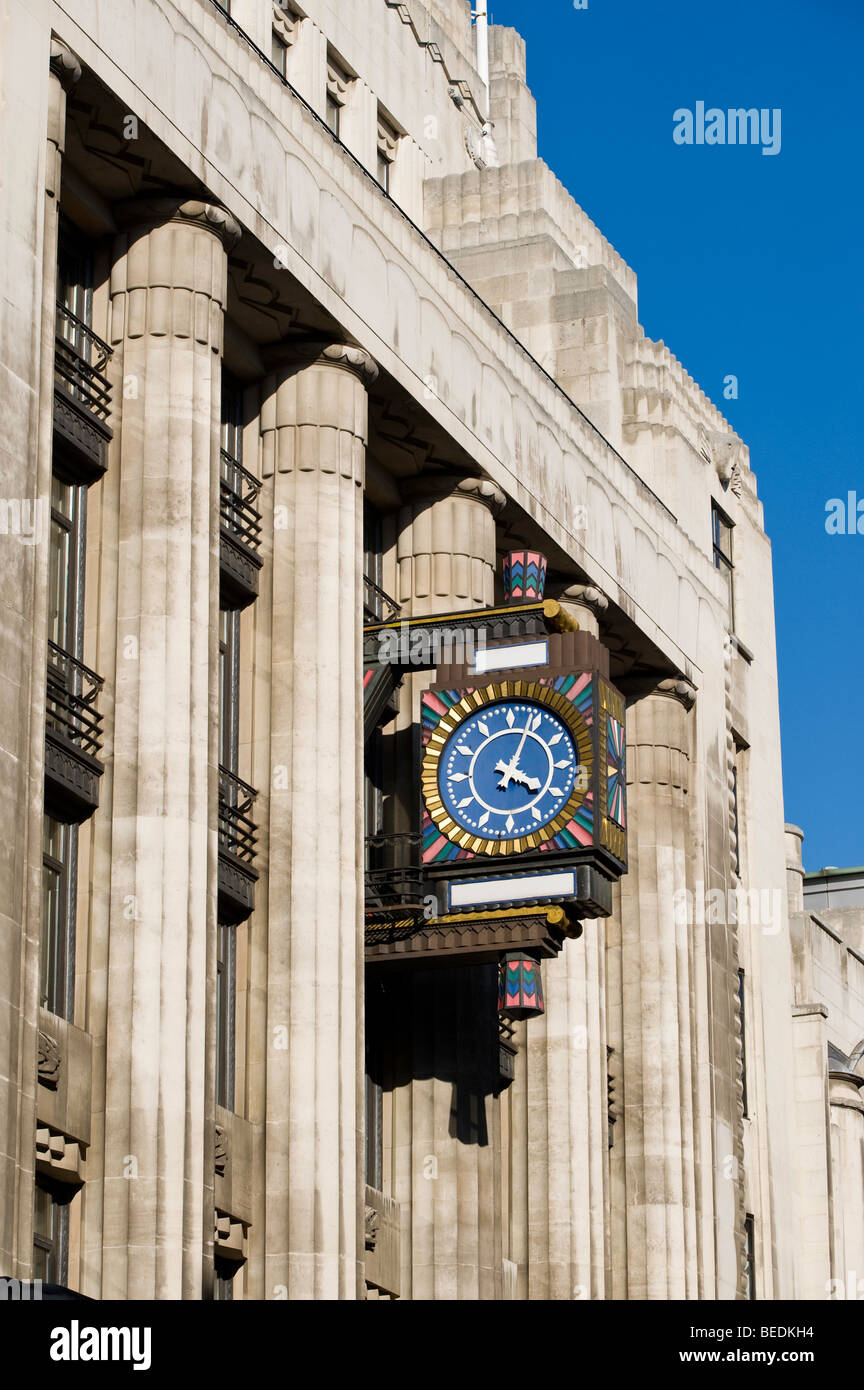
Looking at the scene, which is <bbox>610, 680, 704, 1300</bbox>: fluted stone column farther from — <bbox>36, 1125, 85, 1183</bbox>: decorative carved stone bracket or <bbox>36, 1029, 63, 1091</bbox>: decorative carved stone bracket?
<bbox>36, 1029, 63, 1091</bbox>: decorative carved stone bracket

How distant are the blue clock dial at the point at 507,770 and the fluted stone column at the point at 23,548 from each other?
32.0 feet

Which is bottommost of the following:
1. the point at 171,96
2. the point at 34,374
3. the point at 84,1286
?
the point at 84,1286

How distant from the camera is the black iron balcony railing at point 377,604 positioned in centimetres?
4134

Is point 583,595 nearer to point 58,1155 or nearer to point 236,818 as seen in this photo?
point 236,818

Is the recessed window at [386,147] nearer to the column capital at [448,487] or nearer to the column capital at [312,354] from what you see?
the column capital at [448,487]

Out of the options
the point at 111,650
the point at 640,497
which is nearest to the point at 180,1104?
the point at 111,650

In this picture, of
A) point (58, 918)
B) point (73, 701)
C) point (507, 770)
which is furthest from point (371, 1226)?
point (73, 701)

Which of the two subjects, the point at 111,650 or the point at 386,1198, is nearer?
the point at 111,650

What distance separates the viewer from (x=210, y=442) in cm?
3362

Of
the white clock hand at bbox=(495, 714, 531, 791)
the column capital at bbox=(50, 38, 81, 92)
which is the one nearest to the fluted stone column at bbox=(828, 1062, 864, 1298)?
the white clock hand at bbox=(495, 714, 531, 791)

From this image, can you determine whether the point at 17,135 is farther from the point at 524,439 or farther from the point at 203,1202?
the point at 524,439

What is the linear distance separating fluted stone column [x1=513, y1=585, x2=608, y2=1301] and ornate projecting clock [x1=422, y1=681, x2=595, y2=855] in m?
7.43

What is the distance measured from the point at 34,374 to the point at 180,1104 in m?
8.00

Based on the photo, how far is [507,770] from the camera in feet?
123
